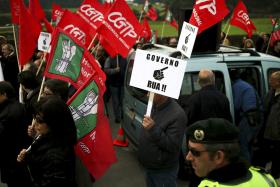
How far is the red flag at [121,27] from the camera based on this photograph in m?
5.28

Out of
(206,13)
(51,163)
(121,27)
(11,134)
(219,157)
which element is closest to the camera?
(219,157)

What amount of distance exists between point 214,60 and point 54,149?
334 cm

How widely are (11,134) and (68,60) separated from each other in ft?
3.11

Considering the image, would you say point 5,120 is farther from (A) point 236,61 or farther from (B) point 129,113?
(A) point 236,61

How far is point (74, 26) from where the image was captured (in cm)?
525

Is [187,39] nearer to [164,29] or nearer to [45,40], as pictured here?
[45,40]

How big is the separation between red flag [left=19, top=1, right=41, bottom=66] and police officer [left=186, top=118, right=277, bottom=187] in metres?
3.39

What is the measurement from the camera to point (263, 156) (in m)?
5.53

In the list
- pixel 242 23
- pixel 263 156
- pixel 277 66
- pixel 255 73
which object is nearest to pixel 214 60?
pixel 255 73

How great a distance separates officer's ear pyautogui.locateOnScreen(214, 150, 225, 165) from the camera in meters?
1.86

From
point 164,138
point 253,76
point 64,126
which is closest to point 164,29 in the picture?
point 253,76

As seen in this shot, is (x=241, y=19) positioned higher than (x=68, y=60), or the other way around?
(x=241, y=19)

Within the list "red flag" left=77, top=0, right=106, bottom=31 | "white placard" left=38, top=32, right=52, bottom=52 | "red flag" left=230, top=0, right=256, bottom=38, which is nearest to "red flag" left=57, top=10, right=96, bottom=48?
"red flag" left=77, top=0, right=106, bottom=31

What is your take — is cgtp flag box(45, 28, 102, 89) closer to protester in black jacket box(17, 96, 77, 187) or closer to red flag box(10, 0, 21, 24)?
protester in black jacket box(17, 96, 77, 187)
